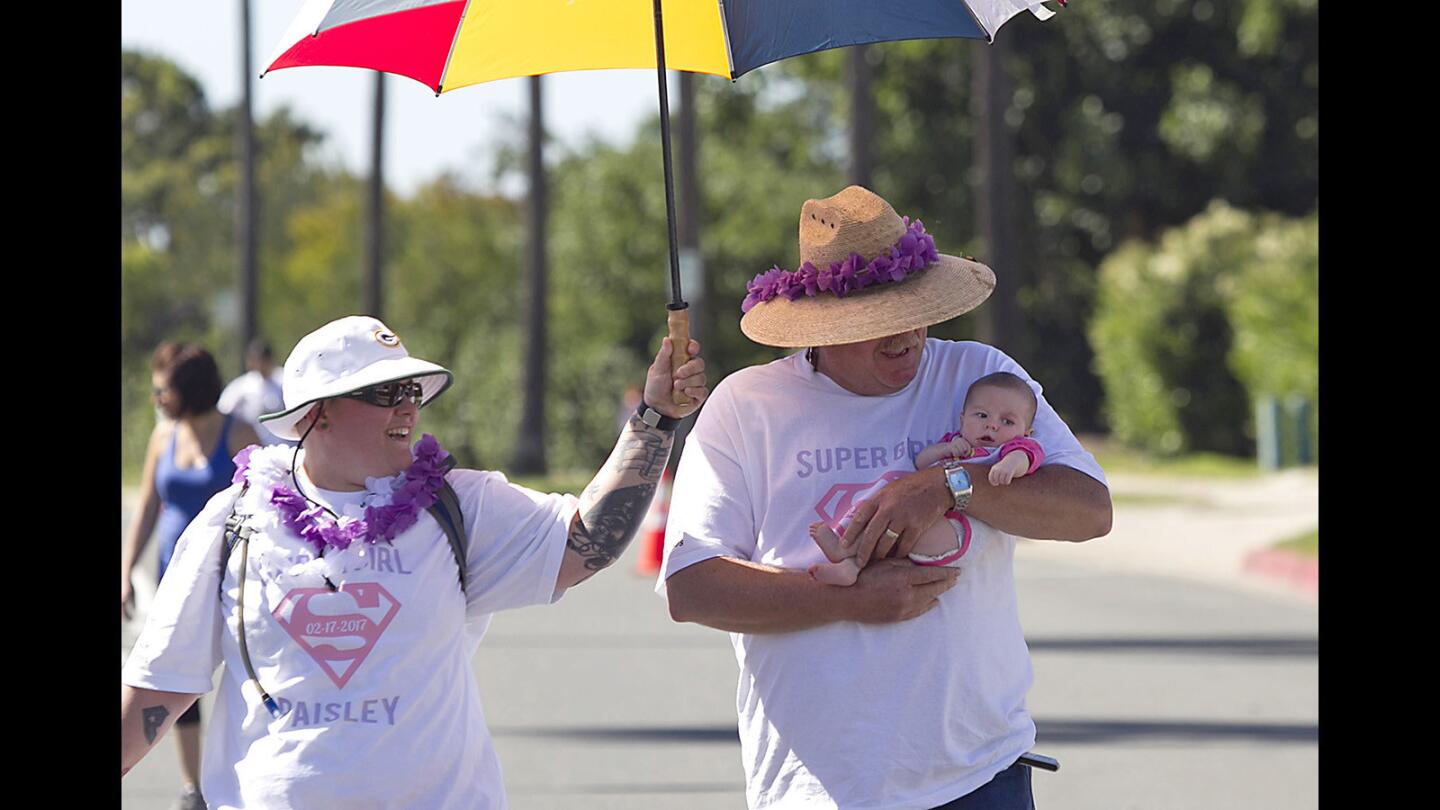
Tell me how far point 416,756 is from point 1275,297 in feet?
86.6

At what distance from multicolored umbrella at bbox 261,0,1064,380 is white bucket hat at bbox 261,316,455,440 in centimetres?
60

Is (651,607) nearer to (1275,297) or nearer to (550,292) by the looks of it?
(1275,297)

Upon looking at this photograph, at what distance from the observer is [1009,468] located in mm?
3816

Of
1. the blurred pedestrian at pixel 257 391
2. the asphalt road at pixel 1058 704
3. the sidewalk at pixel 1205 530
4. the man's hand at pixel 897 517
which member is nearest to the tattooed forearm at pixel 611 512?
the man's hand at pixel 897 517

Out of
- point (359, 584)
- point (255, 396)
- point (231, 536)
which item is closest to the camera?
point (359, 584)

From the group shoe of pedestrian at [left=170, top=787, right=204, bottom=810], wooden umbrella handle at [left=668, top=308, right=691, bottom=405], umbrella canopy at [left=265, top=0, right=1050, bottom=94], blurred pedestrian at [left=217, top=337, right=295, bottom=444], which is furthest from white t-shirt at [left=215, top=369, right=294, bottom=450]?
wooden umbrella handle at [left=668, top=308, right=691, bottom=405]

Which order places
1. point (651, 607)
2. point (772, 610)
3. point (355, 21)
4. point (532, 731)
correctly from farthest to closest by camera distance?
point (651, 607), point (532, 731), point (355, 21), point (772, 610)

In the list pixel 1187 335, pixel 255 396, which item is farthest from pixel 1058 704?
pixel 1187 335

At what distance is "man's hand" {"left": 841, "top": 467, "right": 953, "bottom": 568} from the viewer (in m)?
3.76

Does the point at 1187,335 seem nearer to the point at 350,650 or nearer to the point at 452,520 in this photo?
the point at 452,520

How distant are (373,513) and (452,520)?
0.15 m

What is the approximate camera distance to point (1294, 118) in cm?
3788
